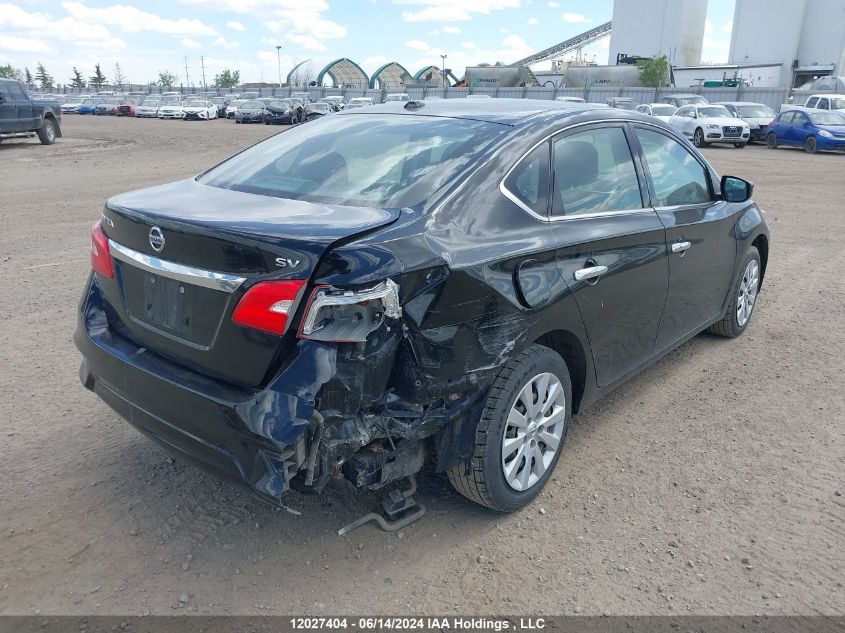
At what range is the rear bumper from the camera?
93.9 inches

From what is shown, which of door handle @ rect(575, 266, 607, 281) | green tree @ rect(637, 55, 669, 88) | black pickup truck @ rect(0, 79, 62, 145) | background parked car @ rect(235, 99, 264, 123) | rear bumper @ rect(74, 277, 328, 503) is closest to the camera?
rear bumper @ rect(74, 277, 328, 503)

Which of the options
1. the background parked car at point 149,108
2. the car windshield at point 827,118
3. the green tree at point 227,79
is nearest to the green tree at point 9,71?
the green tree at point 227,79

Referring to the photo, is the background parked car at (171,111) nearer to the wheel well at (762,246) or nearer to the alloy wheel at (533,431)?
the wheel well at (762,246)

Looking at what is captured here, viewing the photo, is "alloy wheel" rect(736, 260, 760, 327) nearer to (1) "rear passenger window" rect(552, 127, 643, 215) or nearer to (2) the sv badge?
(1) "rear passenger window" rect(552, 127, 643, 215)

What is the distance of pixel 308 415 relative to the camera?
7.82 ft

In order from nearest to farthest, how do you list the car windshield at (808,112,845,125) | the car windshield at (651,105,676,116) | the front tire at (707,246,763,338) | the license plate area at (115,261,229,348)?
the license plate area at (115,261,229,348) → the front tire at (707,246,763,338) → the car windshield at (808,112,845,125) → the car windshield at (651,105,676,116)

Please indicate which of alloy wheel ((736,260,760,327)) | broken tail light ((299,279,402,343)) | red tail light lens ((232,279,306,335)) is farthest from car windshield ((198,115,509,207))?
alloy wheel ((736,260,760,327))

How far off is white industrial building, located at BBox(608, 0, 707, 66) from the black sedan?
326 ft

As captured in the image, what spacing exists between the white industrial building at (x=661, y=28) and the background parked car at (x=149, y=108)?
6931cm

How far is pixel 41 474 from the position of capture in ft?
11.1

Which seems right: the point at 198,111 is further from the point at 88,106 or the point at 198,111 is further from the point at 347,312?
the point at 347,312

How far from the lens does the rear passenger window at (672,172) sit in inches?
158

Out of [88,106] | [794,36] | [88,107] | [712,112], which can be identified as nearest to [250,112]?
[88,107]

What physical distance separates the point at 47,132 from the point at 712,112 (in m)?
23.0
